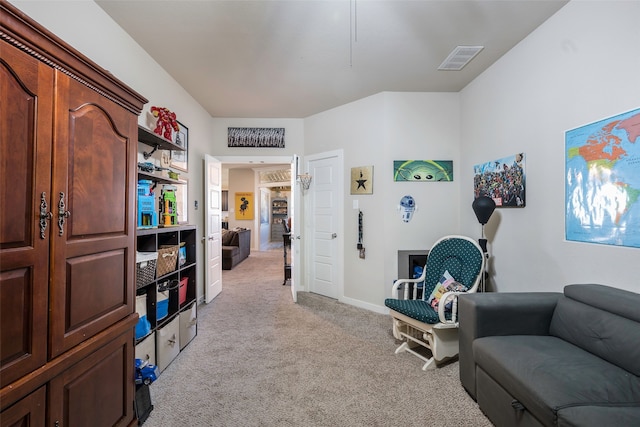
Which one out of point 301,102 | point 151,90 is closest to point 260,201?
point 301,102

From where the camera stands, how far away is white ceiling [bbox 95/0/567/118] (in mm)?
2064

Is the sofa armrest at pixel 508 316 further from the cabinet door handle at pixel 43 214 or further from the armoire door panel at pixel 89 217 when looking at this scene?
the cabinet door handle at pixel 43 214

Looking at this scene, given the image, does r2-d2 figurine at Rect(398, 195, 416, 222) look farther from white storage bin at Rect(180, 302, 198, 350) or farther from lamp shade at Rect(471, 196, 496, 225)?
white storage bin at Rect(180, 302, 198, 350)

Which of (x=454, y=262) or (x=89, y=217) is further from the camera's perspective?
(x=454, y=262)

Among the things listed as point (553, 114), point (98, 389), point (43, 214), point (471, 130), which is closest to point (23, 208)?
point (43, 214)

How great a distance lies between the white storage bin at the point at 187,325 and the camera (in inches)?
101

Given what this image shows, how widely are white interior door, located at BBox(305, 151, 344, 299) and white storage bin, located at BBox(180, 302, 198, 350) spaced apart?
1918mm

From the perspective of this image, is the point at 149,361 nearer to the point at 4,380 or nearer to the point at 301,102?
the point at 4,380

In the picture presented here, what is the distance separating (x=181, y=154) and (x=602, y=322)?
3889 mm

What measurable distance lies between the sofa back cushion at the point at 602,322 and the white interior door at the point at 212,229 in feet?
12.2

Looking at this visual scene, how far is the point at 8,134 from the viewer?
0.89m

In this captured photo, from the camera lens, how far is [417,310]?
2365 mm

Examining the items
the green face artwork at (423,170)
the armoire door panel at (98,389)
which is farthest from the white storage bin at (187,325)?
the green face artwork at (423,170)

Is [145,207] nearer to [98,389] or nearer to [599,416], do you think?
[98,389]
